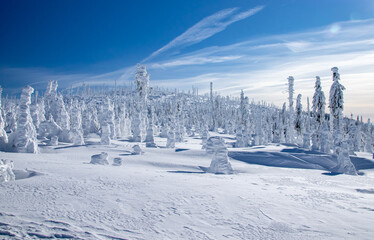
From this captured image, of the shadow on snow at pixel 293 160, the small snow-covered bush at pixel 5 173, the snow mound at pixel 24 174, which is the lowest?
the shadow on snow at pixel 293 160

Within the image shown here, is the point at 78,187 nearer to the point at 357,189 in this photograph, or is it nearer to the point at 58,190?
the point at 58,190

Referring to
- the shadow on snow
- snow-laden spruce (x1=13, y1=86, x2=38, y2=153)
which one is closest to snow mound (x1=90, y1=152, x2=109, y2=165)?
snow-laden spruce (x1=13, y1=86, x2=38, y2=153)

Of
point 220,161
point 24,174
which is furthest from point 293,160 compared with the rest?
point 24,174

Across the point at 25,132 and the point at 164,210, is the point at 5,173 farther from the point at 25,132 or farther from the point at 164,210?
the point at 25,132

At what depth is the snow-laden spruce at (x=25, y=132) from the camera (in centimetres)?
1903

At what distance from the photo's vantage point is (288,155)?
24656mm

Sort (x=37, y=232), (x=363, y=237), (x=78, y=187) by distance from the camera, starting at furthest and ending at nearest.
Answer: (x=78, y=187) → (x=363, y=237) → (x=37, y=232)

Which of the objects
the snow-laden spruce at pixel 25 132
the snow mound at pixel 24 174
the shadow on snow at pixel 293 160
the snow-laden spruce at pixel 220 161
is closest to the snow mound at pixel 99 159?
the snow mound at pixel 24 174

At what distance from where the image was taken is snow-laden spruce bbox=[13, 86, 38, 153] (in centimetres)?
1903

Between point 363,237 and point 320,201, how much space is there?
284 cm

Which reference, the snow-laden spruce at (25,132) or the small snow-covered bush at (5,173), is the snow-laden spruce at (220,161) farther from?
the snow-laden spruce at (25,132)

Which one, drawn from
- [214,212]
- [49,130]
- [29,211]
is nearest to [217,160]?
[214,212]

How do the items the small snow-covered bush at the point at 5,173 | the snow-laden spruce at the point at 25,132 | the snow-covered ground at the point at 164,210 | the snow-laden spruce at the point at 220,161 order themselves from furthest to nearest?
the snow-laden spruce at the point at 25,132 → the snow-laden spruce at the point at 220,161 → the small snow-covered bush at the point at 5,173 → the snow-covered ground at the point at 164,210

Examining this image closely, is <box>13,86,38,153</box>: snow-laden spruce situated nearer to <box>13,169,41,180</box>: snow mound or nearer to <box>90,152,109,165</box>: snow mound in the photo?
<box>90,152,109,165</box>: snow mound
